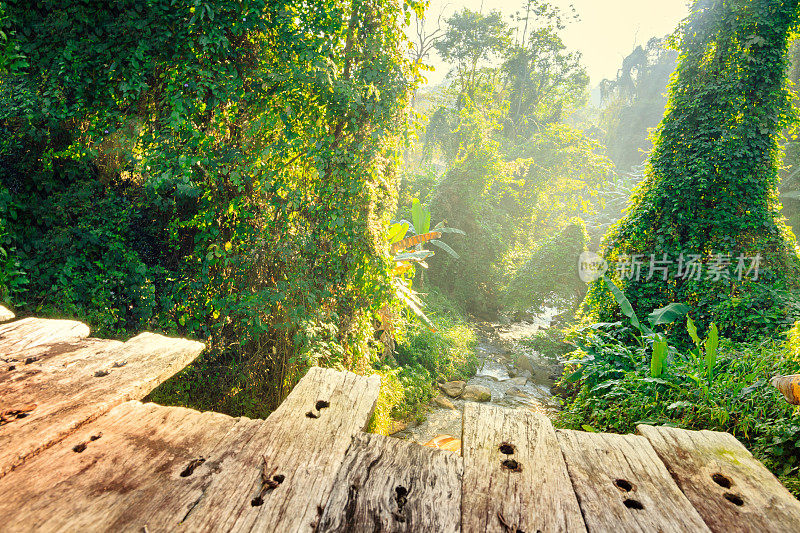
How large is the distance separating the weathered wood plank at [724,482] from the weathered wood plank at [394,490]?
1.92 ft

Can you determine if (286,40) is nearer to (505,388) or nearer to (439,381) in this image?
(439,381)

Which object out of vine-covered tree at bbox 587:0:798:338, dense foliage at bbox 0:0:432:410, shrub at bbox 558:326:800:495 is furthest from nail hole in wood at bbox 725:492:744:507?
vine-covered tree at bbox 587:0:798:338

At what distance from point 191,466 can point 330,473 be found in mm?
336

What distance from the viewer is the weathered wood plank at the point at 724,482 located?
2.86 ft

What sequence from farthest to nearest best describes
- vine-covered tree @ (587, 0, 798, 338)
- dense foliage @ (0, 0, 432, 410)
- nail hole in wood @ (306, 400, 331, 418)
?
1. vine-covered tree @ (587, 0, 798, 338)
2. dense foliage @ (0, 0, 432, 410)
3. nail hole in wood @ (306, 400, 331, 418)

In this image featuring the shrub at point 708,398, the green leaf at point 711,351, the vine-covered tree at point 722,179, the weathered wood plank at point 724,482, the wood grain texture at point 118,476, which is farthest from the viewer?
the vine-covered tree at point 722,179

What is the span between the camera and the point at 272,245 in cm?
396

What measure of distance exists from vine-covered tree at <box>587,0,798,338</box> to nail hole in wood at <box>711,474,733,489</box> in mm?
6009

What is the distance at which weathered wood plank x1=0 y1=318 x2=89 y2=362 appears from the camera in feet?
4.70

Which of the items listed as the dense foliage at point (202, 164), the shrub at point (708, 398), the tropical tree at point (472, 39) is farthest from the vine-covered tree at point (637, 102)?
the dense foliage at point (202, 164)

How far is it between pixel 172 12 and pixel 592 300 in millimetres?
7535

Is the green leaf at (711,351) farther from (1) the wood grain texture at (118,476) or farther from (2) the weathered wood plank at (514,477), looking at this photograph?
(1) the wood grain texture at (118,476)

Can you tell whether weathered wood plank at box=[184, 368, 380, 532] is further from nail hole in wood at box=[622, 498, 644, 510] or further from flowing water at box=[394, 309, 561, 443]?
flowing water at box=[394, 309, 561, 443]

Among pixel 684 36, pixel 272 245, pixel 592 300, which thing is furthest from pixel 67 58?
pixel 684 36
